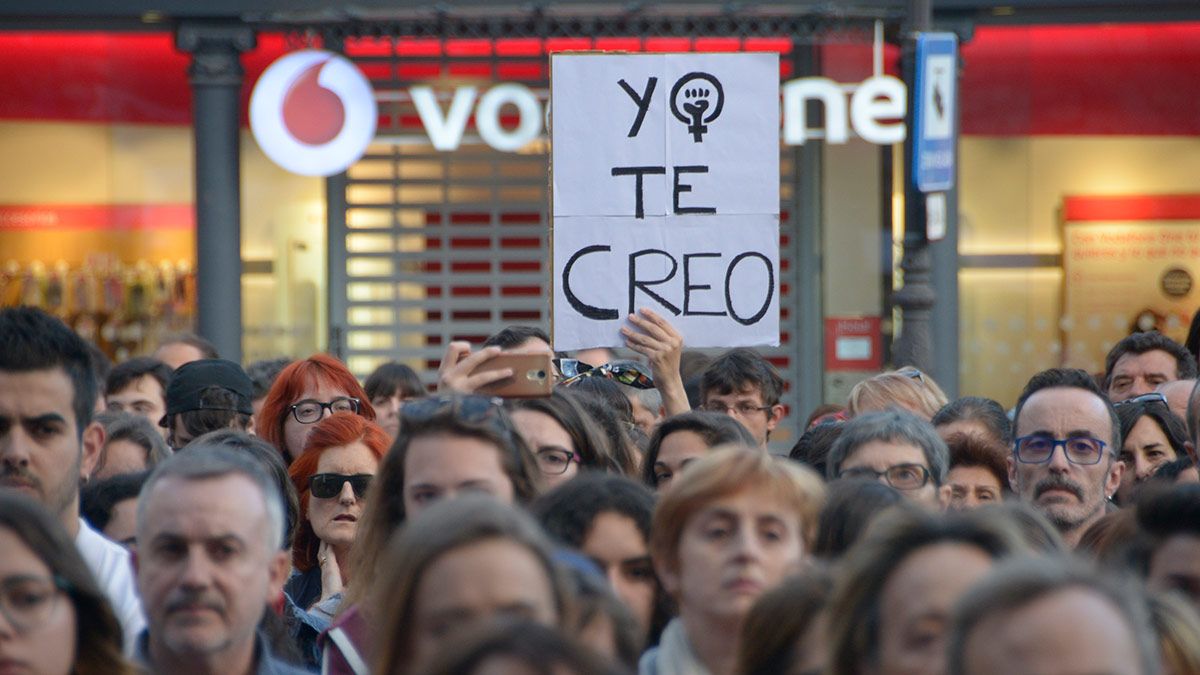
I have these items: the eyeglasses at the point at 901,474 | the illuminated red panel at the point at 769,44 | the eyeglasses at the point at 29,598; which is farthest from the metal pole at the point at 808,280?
the eyeglasses at the point at 29,598

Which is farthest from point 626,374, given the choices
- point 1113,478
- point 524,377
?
point 524,377

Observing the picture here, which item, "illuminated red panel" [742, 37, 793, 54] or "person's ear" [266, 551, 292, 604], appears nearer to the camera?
"person's ear" [266, 551, 292, 604]

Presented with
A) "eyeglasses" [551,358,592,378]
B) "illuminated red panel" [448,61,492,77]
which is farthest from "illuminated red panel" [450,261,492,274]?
"eyeglasses" [551,358,592,378]

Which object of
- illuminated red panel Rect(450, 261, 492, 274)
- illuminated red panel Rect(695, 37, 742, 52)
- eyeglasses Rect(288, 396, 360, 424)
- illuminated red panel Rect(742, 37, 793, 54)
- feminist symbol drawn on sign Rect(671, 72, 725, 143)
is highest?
illuminated red panel Rect(695, 37, 742, 52)

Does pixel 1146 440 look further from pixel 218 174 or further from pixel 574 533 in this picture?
pixel 218 174

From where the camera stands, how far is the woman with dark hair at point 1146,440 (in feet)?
24.3

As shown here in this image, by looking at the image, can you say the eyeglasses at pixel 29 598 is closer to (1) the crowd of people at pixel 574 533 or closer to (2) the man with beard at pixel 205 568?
(1) the crowd of people at pixel 574 533

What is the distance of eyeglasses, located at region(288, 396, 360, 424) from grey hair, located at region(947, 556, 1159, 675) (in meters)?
4.74

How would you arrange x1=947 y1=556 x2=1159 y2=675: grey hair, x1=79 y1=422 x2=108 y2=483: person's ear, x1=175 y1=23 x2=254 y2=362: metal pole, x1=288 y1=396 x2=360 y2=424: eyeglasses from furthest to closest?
x1=175 y1=23 x2=254 y2=362: metal pole < x1=288 y1=396 x2=360 y2=424: eyeglasses < x1=79 y1=422 x2=108 y2=483: person's ear < x1=947 y1=556 x2=1159 y2=675: grey hair

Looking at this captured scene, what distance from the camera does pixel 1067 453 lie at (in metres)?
→ 6.82

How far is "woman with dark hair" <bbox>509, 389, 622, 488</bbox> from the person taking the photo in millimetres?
5910

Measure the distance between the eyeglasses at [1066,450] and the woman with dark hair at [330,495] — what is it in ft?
8.30

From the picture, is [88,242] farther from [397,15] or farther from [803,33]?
[803,33]

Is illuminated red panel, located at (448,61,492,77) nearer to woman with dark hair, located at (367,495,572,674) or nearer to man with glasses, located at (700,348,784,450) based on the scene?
man with glasses, located at (700,348,784,450)
